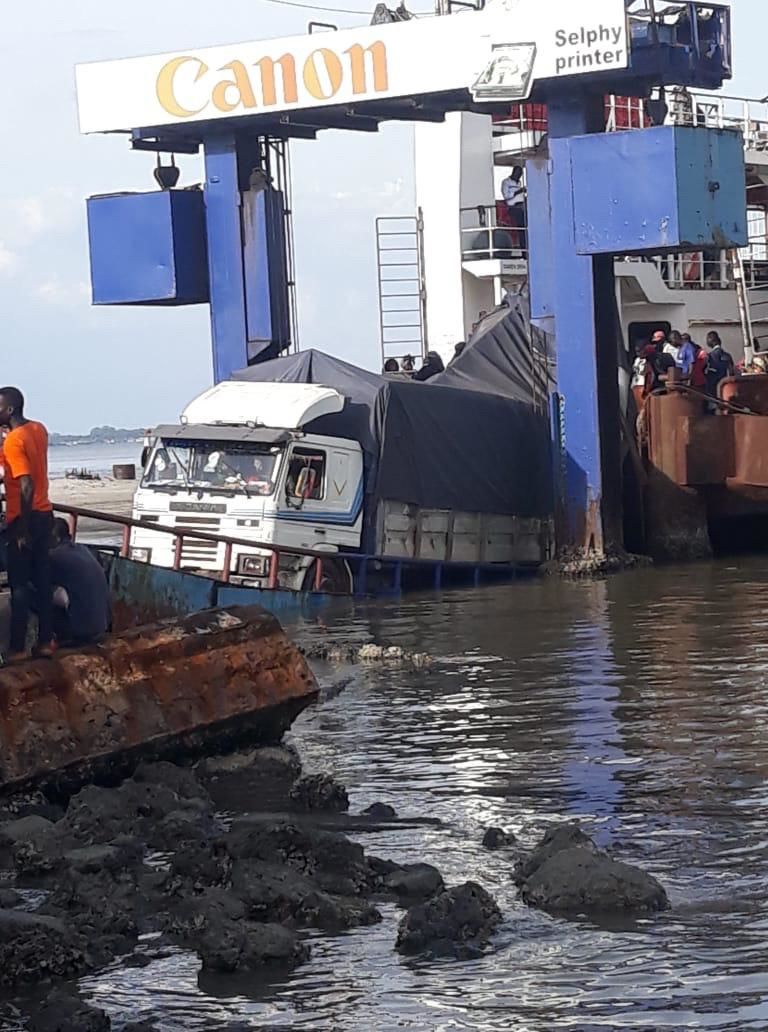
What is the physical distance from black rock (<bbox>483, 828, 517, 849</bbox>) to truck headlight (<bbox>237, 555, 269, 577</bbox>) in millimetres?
10685

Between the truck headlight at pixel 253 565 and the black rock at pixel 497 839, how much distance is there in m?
10.7

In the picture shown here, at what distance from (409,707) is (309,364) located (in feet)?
32.2

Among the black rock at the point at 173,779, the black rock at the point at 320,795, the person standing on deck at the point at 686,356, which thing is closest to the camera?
the black rock at the point at 320,795

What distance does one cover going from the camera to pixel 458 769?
35.1ft

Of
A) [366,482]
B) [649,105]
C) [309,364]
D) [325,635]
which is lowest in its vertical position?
[325,635]

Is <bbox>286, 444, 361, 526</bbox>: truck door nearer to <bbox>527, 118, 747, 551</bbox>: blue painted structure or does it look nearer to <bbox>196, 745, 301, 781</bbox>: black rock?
<bbox>527, 118, 747, 551</bbox>: blue painted structure

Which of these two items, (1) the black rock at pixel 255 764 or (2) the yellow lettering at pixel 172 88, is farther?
(2) the yellow lettering at pixel 172 88

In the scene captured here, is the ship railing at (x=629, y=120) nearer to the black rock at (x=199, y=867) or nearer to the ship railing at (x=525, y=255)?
the ship railing at (x=525, y=255)

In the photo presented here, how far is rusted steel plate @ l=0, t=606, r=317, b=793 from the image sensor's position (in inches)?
392

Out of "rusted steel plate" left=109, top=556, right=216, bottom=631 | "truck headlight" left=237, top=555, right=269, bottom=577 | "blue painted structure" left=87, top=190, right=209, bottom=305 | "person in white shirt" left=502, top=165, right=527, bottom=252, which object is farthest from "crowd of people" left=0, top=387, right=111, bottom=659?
"person in white shirt" left=502, top=165, right=527, bottom=252

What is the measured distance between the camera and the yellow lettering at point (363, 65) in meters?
22.8

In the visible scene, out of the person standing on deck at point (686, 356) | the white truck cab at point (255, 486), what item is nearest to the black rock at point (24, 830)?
the white truck cab at point (255, 486)

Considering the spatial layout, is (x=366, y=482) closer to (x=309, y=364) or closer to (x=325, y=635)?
(x=309, y=364)

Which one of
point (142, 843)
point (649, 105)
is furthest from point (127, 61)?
point (142, 843)
